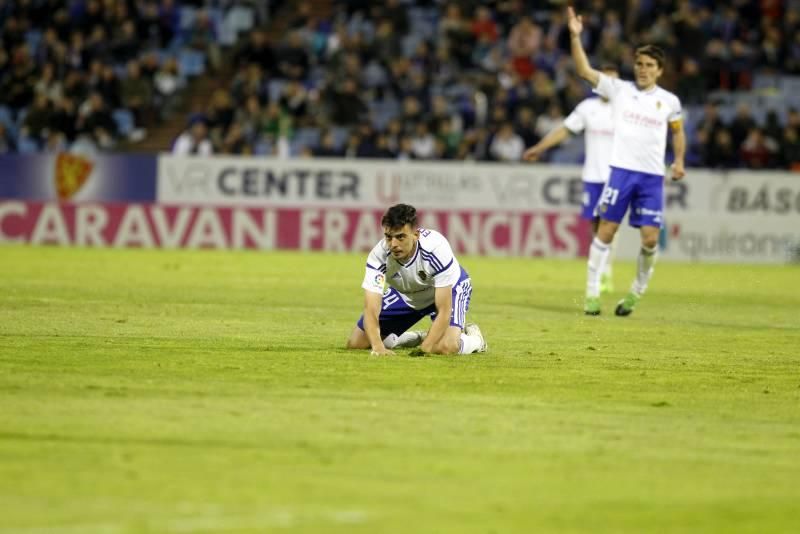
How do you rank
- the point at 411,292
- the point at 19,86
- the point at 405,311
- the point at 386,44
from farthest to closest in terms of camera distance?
the point at 19,86
the point at 386,44
the point at 405,311
the point at 411,292

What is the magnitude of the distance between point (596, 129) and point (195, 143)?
13669 mm

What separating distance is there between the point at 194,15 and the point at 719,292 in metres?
17.2

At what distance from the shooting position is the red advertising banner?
29.8 metres

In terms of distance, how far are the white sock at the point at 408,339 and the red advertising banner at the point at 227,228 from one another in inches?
651

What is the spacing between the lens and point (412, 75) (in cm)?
3173

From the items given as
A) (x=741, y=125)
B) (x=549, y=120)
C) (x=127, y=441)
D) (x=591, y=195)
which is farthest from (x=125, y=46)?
(x=127, y=441)

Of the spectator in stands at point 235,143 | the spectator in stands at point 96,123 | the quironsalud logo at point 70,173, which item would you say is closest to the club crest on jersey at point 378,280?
the spectator in stands at point 235,143

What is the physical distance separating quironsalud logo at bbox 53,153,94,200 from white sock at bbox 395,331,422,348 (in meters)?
19.2

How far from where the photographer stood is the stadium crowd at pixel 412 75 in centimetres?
3064

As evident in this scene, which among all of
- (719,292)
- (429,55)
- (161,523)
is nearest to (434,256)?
(161,523)

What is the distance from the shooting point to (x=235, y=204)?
30.9 metres

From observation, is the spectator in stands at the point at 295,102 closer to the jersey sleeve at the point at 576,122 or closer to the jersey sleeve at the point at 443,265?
the jersey sleeve at the point at 576,122

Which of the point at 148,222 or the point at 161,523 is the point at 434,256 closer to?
the point at 161,523

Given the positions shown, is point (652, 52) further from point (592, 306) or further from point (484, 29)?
point (484, 29)
